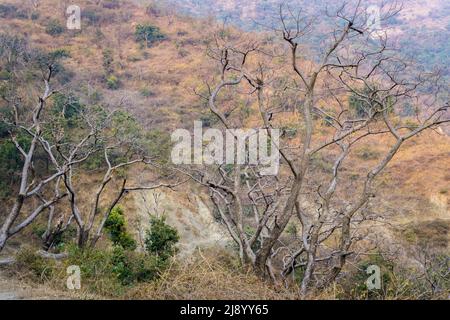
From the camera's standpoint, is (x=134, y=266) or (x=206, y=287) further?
(x=134, y=266)

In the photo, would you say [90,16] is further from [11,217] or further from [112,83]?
[11,217]

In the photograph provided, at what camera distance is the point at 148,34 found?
4209cm

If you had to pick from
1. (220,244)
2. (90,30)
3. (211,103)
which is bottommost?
(220,244)

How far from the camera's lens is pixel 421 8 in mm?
77250

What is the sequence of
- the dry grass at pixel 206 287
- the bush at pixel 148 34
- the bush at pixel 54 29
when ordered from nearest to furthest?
1. the dry grass at pixel 206 287
2. the bush at pixel 54 29
3. the bush at pixel 148 34

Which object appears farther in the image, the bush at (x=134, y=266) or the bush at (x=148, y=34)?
the bush at (x=148, y=34)

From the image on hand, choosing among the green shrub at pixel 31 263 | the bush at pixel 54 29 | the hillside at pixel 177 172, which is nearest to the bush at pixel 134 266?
the hillside at pixel 177 172

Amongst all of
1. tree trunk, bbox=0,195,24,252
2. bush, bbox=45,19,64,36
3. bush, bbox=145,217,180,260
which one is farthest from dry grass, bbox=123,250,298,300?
bush, bbox=45,19,64,36

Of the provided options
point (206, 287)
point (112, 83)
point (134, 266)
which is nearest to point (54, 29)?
point (112, 83)

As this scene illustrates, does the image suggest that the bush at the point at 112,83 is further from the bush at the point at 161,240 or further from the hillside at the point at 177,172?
the bush at the point at 161,240

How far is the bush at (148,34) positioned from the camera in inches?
1655

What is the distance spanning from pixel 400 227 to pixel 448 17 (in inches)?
2527
